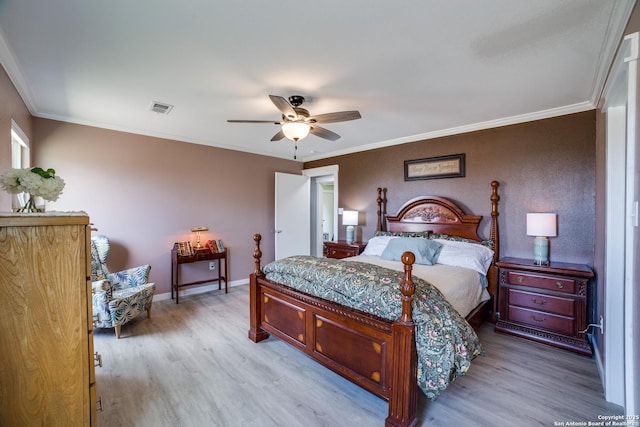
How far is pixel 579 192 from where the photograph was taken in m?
2.97

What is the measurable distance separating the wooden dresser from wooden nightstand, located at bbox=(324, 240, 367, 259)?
11.5 ft

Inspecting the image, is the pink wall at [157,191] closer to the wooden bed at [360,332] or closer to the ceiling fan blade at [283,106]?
the wooden bed at [360,332]

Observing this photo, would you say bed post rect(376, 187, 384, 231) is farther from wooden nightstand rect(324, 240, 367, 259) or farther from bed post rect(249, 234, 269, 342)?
bed post rect(249, 234, 269, 342)

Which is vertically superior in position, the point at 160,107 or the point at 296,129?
the point at 160,107

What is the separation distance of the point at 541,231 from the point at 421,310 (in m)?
2.10

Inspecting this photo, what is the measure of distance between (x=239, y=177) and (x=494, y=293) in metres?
4.18

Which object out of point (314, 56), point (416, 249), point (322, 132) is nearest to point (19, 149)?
point (322, 132)

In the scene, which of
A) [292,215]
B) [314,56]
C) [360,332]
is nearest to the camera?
[360,332]

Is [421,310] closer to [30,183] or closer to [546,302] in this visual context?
[546,302]

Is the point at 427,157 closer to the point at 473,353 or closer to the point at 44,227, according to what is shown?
the point at 473,353

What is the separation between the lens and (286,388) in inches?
84.7

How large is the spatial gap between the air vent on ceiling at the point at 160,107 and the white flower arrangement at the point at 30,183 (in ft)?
6.07

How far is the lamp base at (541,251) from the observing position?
296 centimetres

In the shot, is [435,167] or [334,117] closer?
[334,117]
